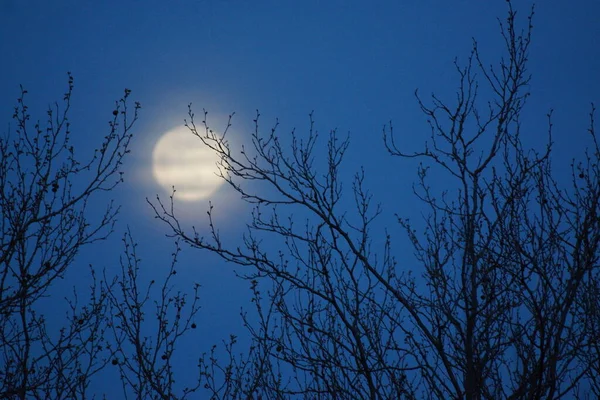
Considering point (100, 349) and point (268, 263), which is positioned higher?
point (100, 349)

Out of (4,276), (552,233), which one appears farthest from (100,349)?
(552,233)

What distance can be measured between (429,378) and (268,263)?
1.53 metres

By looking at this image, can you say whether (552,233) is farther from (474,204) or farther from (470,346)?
(470,346)

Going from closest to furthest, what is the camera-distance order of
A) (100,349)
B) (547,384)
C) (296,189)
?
(547,384), (296,189), (100,349)

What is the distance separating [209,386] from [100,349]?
1815mm

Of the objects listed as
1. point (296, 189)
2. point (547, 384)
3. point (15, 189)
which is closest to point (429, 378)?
point (547, 384)

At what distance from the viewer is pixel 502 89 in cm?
474

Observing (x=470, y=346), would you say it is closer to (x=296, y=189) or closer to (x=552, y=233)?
(x=552, y=233)

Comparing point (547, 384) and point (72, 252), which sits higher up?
point (72, 252)

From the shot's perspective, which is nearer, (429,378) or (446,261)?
(429,378)

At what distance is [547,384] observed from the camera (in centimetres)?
325

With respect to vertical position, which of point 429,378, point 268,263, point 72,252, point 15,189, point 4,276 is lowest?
point 429,378

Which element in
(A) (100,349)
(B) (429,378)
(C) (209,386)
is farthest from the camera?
(A) (100,349)

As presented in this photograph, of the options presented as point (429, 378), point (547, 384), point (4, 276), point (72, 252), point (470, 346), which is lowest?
point (547, 384)
